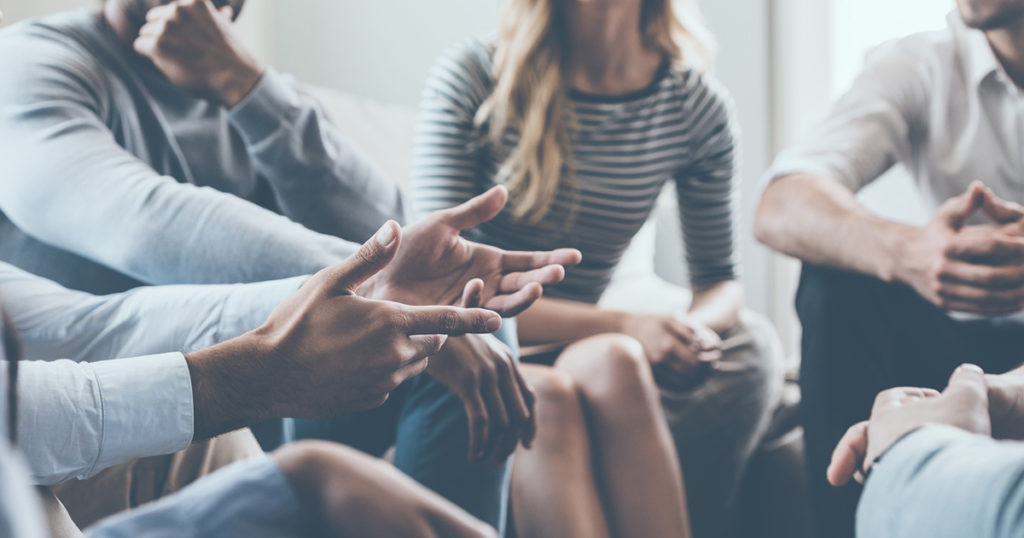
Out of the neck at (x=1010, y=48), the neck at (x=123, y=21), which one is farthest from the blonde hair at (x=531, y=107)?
the neck at (x=1010, y=48)

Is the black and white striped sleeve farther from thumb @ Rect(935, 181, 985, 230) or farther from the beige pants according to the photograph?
the beige pants

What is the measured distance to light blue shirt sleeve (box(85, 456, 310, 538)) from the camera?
1.49 ft

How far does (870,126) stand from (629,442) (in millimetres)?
467

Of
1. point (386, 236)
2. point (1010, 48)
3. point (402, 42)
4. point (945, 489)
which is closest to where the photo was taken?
point (945, 489)

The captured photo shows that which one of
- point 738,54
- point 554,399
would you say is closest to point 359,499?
point 554,399

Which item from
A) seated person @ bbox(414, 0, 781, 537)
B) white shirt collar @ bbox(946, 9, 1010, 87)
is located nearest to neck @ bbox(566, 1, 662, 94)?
seated person @ bbox(414, 0, 781, 537)

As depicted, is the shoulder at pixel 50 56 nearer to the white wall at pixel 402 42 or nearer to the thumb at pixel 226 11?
the thumb at pixel 226 11

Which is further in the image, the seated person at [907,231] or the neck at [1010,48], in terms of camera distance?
the neck at [1010,48]

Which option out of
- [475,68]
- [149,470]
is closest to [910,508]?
[149,470]

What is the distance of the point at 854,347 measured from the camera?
819 millimetres

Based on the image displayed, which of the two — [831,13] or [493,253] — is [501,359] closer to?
[493,253]

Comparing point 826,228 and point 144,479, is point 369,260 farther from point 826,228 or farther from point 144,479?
point 826,228

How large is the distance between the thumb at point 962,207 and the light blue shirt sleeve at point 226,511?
1.96 feet

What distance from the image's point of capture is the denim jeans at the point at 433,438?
29.3 inches
